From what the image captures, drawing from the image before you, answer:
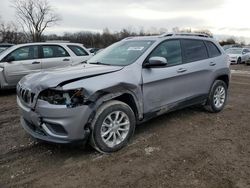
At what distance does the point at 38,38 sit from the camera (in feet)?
161

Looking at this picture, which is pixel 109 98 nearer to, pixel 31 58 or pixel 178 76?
pixel 178 76

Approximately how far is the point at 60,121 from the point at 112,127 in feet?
2.65

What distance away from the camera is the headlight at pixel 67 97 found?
12.2 feet

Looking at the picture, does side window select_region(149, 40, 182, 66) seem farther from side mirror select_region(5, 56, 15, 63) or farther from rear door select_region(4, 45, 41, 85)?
side mirror select_region(5, 56, 15, 63)

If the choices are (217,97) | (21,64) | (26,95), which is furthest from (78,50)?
(26,95)

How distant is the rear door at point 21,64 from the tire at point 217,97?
216 inches

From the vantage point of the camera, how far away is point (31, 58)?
901 cm

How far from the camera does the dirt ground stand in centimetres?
344

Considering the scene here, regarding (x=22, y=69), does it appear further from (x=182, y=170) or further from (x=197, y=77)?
(x=182, y=170)

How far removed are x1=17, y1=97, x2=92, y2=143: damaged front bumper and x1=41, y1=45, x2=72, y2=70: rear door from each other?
215 inches

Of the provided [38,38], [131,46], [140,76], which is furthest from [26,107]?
[38,38]

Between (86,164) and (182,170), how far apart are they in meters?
1.27

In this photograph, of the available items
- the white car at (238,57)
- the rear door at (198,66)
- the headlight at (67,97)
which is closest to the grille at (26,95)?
the headlight at (67,97)

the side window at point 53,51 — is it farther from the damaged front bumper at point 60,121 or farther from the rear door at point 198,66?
the damaged front bumper at point 60,121
